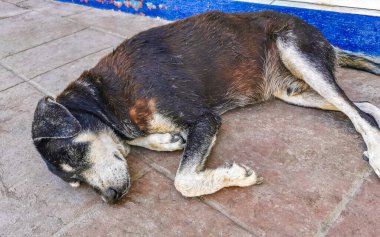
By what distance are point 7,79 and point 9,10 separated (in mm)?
3330

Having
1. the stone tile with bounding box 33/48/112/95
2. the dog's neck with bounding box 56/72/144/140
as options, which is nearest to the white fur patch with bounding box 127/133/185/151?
the dog's neck with bounding box 56/72/144/140

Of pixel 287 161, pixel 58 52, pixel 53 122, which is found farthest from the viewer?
pixel 58 52

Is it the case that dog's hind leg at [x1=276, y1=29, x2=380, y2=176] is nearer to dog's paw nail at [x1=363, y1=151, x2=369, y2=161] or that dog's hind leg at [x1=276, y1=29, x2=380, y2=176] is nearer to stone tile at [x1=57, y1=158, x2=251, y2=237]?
dog's paw nail at [x1=363, y1=151, x2=369, y2=161]

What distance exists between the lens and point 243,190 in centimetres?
255

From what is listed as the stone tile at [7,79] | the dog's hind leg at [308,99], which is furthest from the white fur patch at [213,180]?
the stone tile at [7,79]

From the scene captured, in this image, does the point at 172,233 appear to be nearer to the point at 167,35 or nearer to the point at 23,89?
the point at 167,35

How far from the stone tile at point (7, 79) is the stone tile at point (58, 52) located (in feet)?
0.36

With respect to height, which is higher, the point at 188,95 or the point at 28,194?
the point at 188,95

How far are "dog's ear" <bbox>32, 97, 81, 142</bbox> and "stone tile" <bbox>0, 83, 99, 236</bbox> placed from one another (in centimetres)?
54

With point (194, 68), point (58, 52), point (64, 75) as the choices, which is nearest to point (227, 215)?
point (194, 68)

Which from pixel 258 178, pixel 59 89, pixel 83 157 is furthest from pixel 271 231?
pixel 59 89

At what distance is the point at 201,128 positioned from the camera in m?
2.84

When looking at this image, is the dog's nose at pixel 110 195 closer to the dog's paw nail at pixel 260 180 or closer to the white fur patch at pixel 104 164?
the white fur patch at pixel 104 164

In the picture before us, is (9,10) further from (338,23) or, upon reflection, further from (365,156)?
(365,156)
